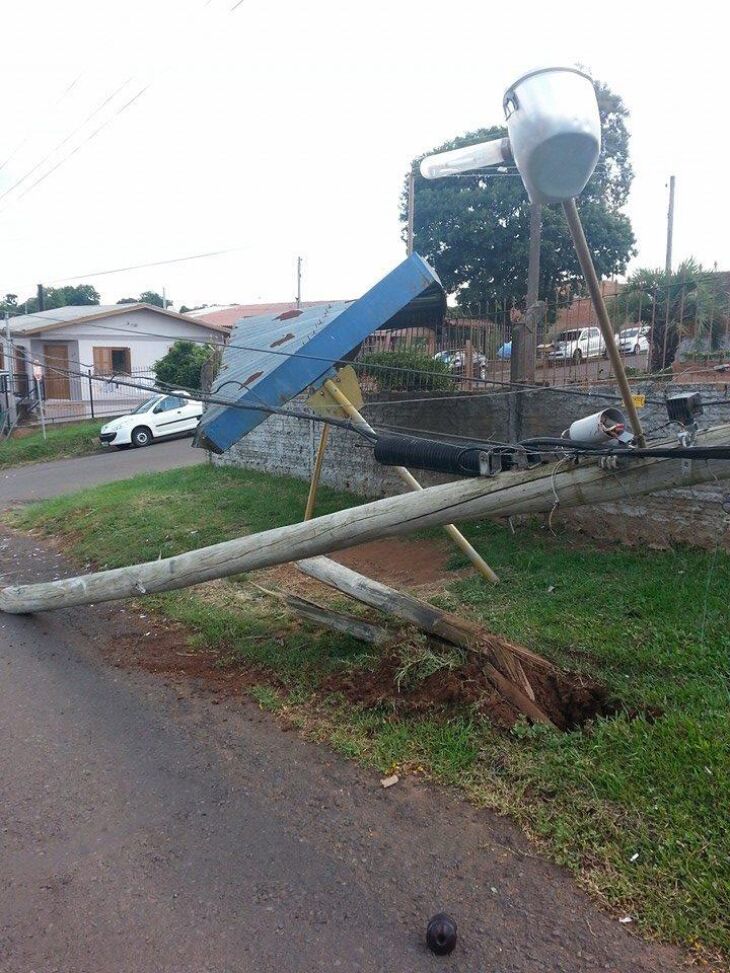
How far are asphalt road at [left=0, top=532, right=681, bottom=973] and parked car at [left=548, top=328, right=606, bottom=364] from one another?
15.9 feet

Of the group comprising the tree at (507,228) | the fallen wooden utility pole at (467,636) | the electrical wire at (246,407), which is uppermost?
the tree at (507,228)

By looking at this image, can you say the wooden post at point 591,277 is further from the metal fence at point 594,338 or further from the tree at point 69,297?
the tree at point 69,297

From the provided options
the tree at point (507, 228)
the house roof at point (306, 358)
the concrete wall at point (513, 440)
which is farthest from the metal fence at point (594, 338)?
the tree at point (507, 228)

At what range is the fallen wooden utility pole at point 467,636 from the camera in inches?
177

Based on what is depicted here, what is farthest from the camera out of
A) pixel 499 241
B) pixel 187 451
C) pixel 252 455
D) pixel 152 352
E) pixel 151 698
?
pixel 152 352

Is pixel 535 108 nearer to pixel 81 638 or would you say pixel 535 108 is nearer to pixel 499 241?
pixel 81 638

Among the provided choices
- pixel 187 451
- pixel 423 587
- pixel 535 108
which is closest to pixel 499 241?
pixel 187 451

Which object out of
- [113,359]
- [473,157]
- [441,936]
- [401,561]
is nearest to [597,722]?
[441,936]

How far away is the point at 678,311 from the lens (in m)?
7.30

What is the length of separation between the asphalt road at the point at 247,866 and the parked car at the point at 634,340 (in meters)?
5.15

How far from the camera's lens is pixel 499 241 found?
22453 millimetres

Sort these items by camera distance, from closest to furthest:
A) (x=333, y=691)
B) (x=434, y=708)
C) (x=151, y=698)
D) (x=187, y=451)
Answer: (x=434, y=708) < (x=333, y=691) < (x=151, y=698) < (x=187, y=451)

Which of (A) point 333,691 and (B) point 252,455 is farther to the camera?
(B) point 252,455

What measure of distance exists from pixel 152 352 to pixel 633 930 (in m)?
31.2
